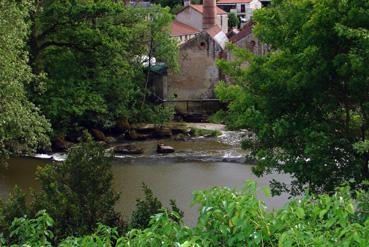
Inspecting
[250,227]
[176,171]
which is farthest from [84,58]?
[250,227]

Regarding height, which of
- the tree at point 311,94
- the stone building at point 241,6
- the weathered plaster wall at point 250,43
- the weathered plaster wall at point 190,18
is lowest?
the tree at point 311,94

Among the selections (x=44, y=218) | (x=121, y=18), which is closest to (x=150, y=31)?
(x=121, y=18)

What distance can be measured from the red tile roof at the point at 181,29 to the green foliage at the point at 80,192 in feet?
133

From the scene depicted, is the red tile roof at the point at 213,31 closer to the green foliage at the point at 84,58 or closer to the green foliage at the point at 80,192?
the green foliage at the point at 84,58

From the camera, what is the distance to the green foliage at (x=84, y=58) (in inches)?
1223

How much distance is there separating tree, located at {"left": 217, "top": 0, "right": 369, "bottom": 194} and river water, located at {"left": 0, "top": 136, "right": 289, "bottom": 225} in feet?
16.0

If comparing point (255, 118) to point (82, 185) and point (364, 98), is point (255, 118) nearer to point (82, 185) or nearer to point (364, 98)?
point (364, 98)

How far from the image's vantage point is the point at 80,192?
13.0 m

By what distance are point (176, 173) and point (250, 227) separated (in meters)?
20.4

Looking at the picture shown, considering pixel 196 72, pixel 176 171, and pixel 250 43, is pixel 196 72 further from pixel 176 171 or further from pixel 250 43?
pixel 176 171

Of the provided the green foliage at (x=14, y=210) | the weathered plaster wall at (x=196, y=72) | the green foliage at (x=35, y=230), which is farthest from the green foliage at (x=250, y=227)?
the weathered plaster wall at (x=196, y=72)

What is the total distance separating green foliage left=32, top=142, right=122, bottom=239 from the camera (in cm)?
1223

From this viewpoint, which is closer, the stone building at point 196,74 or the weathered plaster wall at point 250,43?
the stone building at point 196,74

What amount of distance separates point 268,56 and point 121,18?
18.6 metres
